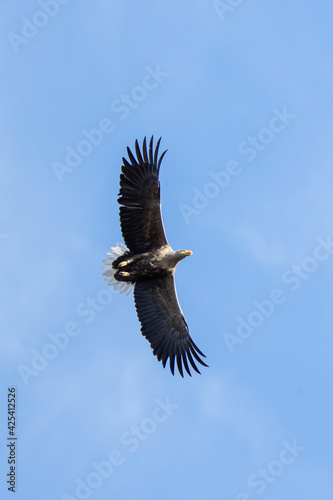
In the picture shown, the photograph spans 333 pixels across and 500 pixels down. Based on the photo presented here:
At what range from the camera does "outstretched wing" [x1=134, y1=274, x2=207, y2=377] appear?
1526 centimetres

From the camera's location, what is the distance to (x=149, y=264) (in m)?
15.2

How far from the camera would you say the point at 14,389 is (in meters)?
14.8

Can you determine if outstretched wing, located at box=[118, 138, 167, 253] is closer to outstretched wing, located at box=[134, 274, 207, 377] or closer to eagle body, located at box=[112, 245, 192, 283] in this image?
eagle body, located at box=[112, 245, 192, 283]

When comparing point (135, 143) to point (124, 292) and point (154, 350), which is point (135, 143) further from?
point (154, 350)

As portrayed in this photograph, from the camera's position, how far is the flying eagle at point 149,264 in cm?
1496

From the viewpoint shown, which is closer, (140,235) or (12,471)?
(12,471)

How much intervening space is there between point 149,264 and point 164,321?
1.18 meters

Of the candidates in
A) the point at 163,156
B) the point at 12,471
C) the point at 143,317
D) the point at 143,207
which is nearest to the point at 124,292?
the point at 143,317

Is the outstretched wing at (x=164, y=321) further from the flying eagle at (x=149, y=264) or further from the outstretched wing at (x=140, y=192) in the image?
the outstretched wing at (x=140, y=192)

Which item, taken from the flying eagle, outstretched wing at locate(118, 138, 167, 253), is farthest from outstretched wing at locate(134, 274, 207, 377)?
outstretched wing at locate(118, 138, 167, 253)

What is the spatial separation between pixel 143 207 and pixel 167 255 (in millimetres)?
1020

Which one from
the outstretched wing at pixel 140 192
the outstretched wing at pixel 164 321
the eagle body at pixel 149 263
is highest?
the outstretched wing at pixel 140 192

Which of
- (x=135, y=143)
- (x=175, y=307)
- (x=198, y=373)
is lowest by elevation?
(x=198, y=373)

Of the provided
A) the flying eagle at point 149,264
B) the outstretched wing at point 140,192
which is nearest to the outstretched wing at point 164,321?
the flying eagle at point 149,264
